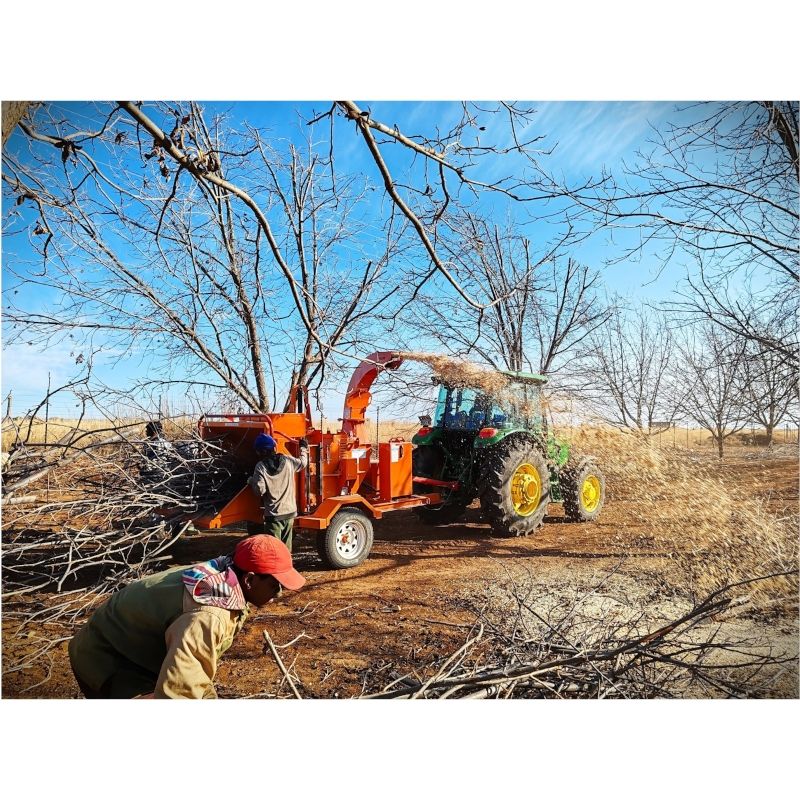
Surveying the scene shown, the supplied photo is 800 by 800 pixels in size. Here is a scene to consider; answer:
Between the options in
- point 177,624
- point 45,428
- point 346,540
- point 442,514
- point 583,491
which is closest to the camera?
point 177,624

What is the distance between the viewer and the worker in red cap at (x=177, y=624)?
1973 mm

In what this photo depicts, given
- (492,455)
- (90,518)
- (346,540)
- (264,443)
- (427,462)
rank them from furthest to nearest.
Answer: (427,462), (492,455), (346,540), (264,443), (90,518)

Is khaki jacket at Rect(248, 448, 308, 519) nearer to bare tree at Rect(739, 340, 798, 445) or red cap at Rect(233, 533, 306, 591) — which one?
red cap at Rect(233, 533, 306, 591)

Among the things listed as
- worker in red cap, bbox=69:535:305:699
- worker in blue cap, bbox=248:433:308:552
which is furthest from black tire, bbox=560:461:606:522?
worker in red cap, bbox=69:535:305:699

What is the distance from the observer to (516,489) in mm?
6441

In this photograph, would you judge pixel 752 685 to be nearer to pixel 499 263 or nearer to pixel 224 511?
pixel 224 511

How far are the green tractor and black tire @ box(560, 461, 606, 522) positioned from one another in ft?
0.73

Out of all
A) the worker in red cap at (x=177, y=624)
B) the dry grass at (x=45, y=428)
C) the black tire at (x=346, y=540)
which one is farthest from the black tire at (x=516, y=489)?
the worker in red cap at (x=177, y=624)

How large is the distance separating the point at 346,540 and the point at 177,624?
130 inches

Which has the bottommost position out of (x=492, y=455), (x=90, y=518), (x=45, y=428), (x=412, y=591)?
(x=412, y=591)

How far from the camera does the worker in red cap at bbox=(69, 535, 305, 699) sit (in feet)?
6.47

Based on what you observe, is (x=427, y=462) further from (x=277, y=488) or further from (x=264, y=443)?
(x=264, y=443)

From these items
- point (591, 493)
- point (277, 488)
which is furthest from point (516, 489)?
point (277, 488)

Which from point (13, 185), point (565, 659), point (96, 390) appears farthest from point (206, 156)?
point (565, 659)
